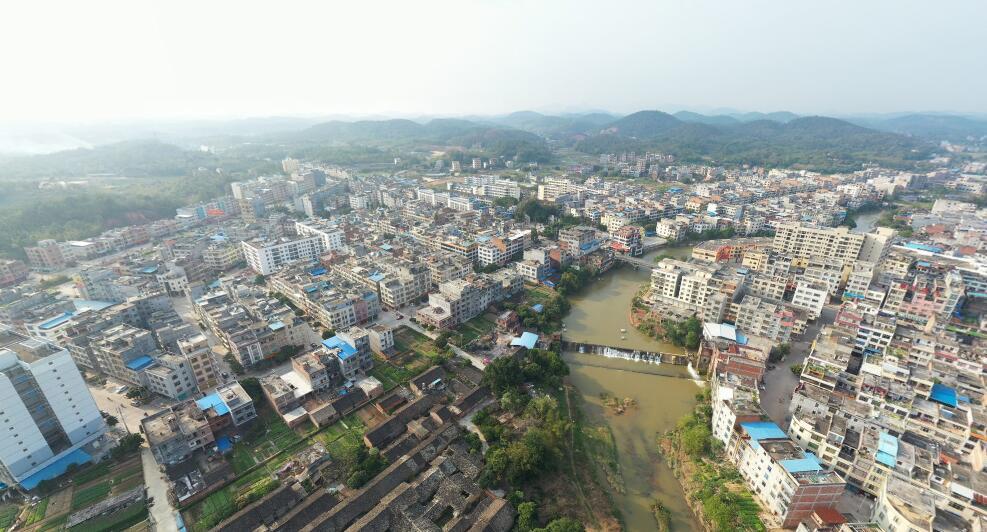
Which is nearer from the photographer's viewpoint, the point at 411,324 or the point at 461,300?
the point at 461,300

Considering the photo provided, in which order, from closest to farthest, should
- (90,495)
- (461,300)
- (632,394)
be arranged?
(90,495), (632,394), (461,300)

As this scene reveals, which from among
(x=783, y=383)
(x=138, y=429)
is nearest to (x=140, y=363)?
(x=138, y=429)

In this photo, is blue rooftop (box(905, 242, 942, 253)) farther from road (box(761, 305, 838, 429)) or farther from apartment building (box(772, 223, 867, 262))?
road (box(761, 305, 838, 429))

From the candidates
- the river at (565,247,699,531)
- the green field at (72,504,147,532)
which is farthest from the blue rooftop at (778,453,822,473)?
the green field at (72,504,147,532)

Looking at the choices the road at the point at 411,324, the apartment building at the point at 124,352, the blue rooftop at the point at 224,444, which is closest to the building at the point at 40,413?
the apartment building at the point at 124,352

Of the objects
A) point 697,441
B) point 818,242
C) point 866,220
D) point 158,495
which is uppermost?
point 818,242

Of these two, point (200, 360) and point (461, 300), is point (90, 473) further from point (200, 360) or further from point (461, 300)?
point (461, 300)

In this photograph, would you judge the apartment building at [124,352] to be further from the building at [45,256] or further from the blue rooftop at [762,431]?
the blue rooftop at [762,431]
